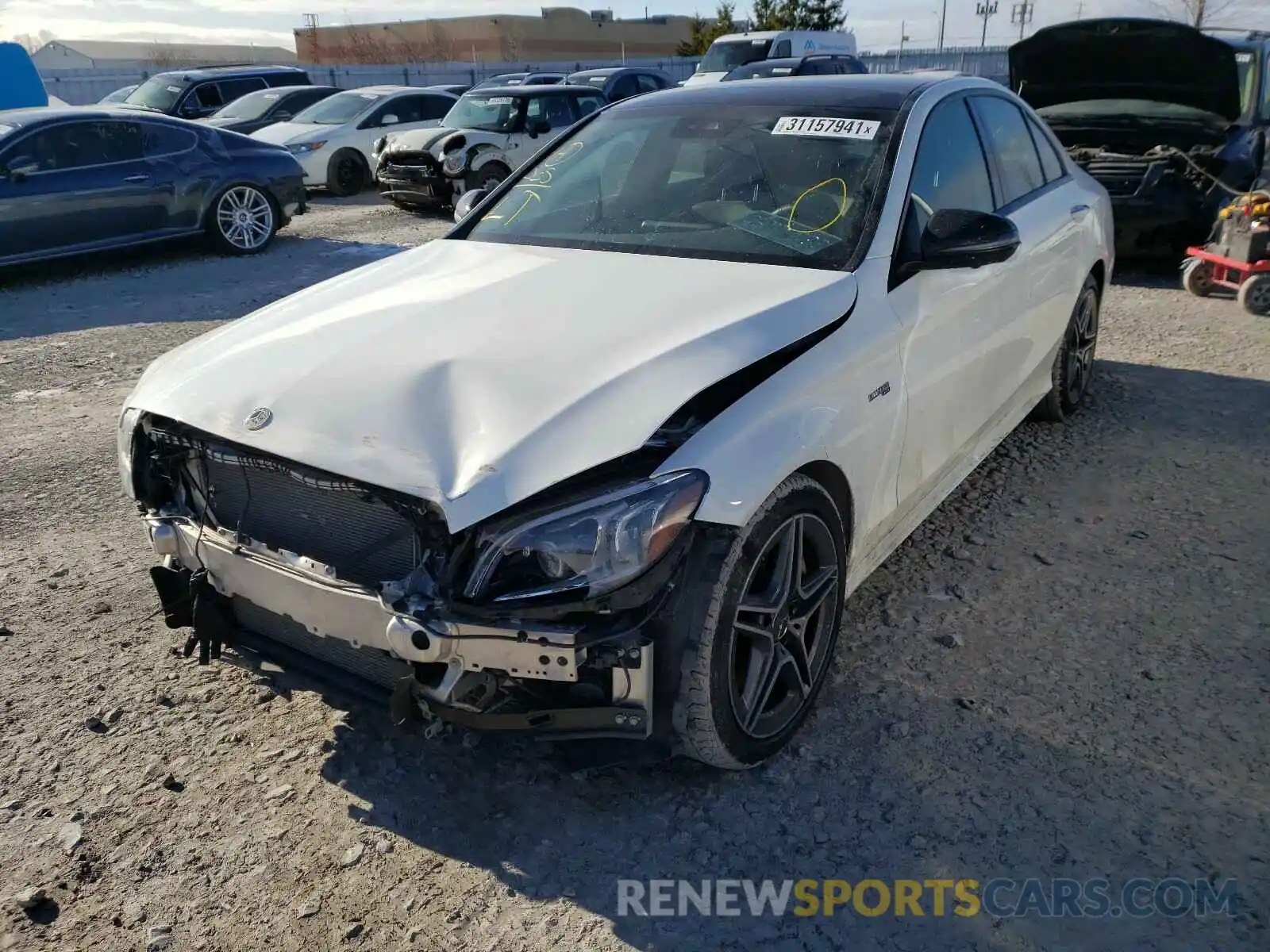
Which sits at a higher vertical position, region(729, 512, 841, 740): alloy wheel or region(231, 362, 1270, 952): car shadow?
region(729, 512, 841, 740): alloy wheel

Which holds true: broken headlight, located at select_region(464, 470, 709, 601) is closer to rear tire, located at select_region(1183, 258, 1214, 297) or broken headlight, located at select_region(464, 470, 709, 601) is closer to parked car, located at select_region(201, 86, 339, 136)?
rear tire, located at select_region(1183, 258, 1214, 297)

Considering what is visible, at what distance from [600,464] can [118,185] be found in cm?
920

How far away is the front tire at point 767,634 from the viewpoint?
7.72 feet

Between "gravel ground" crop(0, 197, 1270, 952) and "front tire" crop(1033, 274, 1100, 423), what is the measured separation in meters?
0.93

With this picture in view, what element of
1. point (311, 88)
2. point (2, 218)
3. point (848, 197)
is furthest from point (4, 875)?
point (311, 88)

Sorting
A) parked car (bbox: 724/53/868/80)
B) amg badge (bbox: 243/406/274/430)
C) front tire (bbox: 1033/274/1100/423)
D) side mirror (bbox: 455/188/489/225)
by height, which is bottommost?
front tire (bbox: 1033/274/1100/423)

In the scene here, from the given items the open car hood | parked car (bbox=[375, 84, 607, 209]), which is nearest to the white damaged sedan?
the open car hood

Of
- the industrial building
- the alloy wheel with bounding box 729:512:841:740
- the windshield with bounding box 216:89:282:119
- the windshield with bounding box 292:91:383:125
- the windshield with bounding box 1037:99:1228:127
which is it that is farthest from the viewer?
the industrial building

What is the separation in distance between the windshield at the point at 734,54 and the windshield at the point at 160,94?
9.49 meters

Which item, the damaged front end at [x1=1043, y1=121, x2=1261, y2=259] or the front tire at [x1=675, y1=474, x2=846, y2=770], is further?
the damaged front end at [x1=1043, y1=121, x2=1261, y2=259]

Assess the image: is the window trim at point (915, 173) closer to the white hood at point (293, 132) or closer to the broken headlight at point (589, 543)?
the broken headlight at point (589, 543)

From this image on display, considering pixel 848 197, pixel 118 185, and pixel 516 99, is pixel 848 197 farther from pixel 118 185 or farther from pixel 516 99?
pixel 516 99

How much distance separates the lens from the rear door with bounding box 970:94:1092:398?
407 cm

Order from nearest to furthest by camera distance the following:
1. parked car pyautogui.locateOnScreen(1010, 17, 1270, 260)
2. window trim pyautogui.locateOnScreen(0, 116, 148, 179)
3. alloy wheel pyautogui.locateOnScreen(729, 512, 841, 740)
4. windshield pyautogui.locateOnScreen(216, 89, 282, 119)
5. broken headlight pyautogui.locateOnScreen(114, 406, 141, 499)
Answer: alloy wheel pyautogui.locateOnScreen(729, 512, 841, 740)
broken headlight pyautogui.locateOnScreen(114, 406, 141, 499)
parked car pyautogui.locateOnScreen(1010, 17, 1270, 260)
window trim pyautogui.locateOnScreen(0, 116, 148, 179)
windshield pyautogui.locateOnScreen(216, 89, 282, 119)
